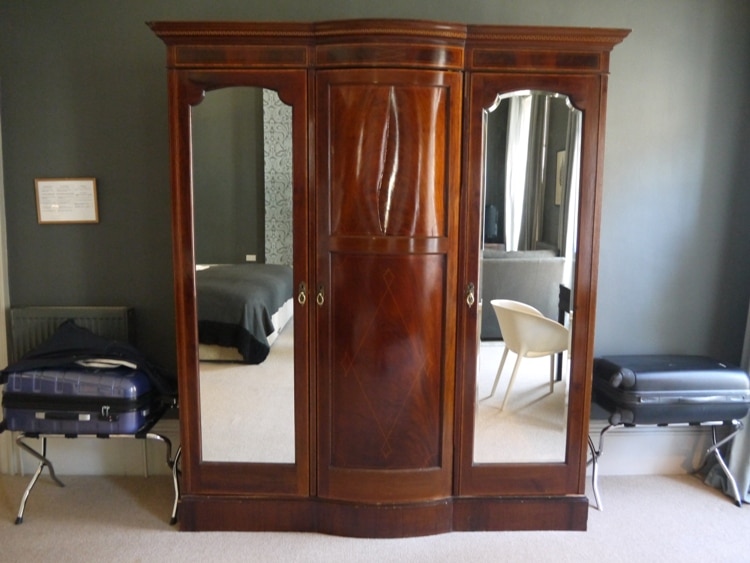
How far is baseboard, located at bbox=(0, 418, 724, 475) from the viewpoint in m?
2.91

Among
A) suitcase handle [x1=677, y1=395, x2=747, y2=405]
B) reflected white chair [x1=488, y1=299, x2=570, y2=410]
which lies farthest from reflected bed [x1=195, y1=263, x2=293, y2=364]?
suitcase handle [x1=677, y1=395, x2=747, y2=405]

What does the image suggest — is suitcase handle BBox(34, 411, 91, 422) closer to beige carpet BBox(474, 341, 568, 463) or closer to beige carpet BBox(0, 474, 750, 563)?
beige carpet BBox(0, 474, 750, 563)

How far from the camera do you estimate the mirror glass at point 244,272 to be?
7.39 ft

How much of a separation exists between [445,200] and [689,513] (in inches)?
71.6

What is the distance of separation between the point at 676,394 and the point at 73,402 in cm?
255

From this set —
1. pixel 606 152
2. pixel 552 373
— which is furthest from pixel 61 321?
pixel 606 152

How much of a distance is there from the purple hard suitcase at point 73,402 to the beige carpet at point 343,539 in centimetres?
41

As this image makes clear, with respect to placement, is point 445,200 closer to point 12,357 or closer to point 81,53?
point 81,53

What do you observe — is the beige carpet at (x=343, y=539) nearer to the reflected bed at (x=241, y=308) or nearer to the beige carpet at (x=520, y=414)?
the beige carpet at (x=520, y=414)

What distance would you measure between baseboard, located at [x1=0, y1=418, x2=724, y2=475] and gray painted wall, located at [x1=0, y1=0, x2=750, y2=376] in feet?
1.41

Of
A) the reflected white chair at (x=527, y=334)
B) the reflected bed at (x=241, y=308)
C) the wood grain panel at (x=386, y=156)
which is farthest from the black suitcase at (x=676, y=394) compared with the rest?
the reflected bed at (x=241, y=308)

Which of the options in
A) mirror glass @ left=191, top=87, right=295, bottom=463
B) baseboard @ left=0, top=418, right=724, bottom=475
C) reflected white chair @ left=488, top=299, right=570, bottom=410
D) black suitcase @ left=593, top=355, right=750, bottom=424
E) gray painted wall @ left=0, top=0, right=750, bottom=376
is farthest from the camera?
baseboard @ left=0, top=418, right=724, bottom=475

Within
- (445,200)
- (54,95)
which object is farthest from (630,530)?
(54,95)

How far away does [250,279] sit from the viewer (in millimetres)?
2328
